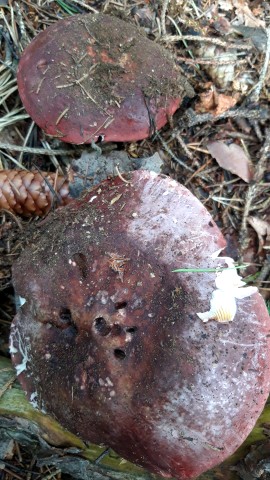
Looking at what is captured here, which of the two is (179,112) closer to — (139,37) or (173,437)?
(139,37)

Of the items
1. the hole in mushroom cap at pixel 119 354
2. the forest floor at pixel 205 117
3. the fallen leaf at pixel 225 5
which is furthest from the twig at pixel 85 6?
the hole in mushroom cap at pixel 119 354

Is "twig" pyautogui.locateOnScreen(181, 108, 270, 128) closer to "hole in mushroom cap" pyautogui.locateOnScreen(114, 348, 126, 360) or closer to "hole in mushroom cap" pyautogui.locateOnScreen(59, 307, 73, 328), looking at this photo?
"hole in mushroom cap" pyautogui.locateOnScreen(59, 307, 73, 328)

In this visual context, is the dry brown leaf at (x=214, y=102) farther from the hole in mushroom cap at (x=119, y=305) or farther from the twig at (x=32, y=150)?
the hole in mushroom cap at (x=119, y=305)

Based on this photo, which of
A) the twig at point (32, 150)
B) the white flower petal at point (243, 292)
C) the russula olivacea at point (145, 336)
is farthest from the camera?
the twig at point (32, 150)

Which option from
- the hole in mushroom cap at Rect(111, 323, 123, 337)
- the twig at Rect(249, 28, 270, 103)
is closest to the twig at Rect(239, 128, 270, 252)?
the twig at Rect(249, 28, 270, 103)

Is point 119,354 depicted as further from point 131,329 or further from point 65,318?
point 65,318

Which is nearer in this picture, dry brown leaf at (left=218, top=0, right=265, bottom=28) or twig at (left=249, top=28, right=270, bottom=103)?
twig at (left=249, top=28, right=270, bottom=103)
